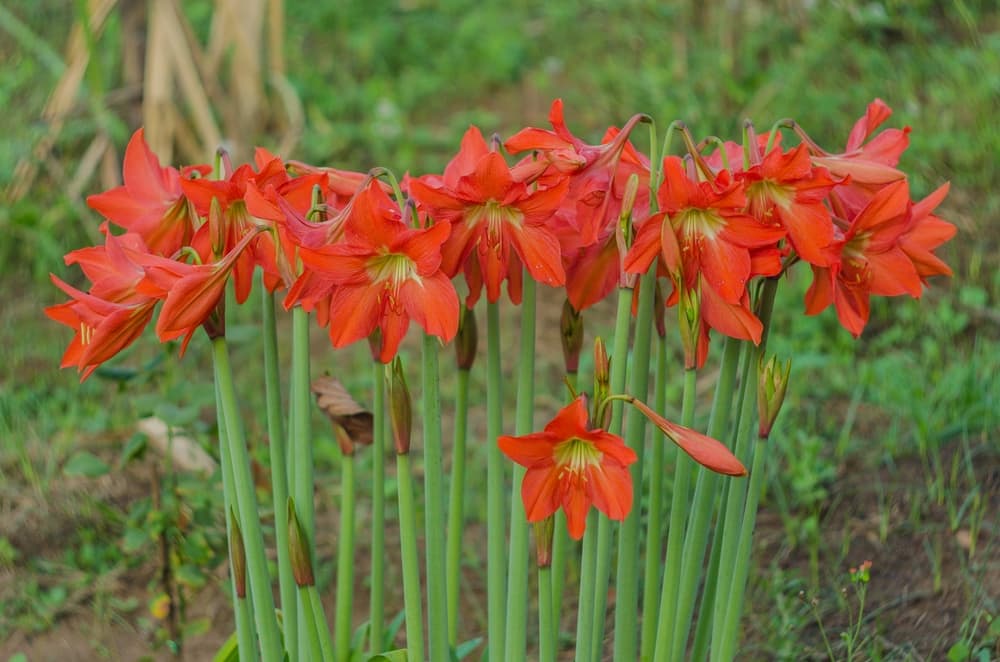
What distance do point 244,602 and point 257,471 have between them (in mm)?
1434

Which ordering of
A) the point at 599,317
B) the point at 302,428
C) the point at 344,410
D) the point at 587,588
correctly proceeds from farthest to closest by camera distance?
the point at 599,317
the point at 344,410
the point at 302,428
the point at 587,588

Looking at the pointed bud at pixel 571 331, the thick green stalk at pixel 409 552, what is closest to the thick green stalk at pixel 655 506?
the pointed bud at pixel 571 331

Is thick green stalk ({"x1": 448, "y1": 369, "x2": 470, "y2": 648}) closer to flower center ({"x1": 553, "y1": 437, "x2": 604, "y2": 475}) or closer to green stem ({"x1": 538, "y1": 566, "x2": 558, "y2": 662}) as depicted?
green stem ({"x1": 538, "y1": 566, "x2": 558, "y2": 662})

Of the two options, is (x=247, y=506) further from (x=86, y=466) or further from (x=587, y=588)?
(x=86, y=466)

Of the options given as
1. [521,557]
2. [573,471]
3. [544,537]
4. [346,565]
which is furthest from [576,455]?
[346,565]

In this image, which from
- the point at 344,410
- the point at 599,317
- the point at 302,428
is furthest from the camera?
the point at 599,317

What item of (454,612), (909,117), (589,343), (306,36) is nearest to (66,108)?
(306,36)

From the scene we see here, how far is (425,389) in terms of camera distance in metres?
1.72

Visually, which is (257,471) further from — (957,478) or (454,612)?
(957,478)

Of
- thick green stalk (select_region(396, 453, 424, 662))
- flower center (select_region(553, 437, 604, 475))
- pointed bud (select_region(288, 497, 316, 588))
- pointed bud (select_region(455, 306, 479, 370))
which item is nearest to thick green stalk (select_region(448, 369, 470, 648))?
pointed bud (select_region(455, 306, 479, 370))

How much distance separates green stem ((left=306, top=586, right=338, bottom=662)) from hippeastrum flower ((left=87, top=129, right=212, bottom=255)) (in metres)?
0.55

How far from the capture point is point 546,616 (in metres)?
1.72

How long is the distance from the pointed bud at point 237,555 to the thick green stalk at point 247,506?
0.01 m

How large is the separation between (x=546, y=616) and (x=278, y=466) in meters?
0.46
